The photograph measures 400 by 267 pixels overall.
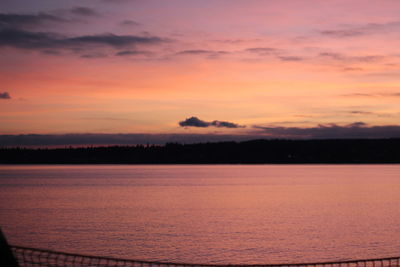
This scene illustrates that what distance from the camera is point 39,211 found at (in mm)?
75375

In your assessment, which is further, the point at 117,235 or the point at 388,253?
the point at 117,235

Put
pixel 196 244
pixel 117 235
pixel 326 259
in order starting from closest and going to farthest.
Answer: pixel 326 259 < pixel 196 244 < pixel 117 235

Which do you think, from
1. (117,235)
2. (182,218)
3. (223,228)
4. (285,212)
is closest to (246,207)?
(285,212)

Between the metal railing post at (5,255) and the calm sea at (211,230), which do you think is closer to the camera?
the metal railing post at (5,255)

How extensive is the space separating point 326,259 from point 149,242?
50.2 feet

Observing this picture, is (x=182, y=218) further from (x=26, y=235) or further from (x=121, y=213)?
(x=26, y=235)

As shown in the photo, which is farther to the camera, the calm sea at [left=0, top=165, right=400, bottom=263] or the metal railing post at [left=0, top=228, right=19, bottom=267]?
the calm sea at [left=0, top=165, right=400, bottom=263]

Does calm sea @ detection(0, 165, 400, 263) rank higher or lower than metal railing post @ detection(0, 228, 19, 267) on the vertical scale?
lower

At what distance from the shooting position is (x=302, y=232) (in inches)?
2206

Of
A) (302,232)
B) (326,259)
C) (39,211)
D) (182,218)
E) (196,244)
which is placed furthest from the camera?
(39,211)

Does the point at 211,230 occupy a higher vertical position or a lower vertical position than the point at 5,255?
lower

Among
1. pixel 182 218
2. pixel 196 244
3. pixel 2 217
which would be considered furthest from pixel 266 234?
pixel 2 217

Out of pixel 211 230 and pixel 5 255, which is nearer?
pixel 5 255

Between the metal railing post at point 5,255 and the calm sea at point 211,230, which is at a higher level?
the metal railing post at point 5,255
